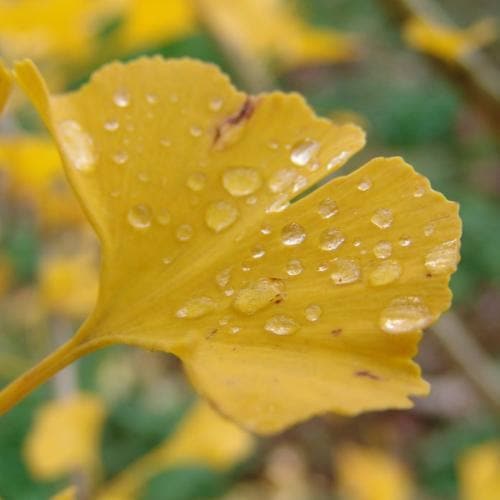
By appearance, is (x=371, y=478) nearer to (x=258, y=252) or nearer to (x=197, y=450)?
(x=197, y=450)

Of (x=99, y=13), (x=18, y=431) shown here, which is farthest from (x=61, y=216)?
(x=99, y=13)

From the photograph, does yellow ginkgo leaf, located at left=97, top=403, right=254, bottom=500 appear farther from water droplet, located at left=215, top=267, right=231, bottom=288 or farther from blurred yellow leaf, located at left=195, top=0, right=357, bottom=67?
water droplet, located at left=215, top=267, right=231, bottom=288

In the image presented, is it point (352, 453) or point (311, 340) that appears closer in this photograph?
point (311, 340)

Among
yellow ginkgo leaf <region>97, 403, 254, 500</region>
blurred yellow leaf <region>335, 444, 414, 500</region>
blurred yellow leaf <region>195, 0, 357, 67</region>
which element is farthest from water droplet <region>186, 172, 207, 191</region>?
blurred yellow leaf <region>335, 444, 414, 500</region>

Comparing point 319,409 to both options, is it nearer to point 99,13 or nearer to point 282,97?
point 282,97

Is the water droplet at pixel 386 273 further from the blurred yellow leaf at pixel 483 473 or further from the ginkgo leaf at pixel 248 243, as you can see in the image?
the blurred yellow leaf at pixel 483 473

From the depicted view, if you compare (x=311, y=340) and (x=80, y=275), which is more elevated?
(x=311, y=340)
